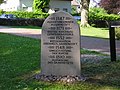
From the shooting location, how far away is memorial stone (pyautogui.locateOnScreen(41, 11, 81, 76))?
824cm

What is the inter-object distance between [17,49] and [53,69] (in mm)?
5926

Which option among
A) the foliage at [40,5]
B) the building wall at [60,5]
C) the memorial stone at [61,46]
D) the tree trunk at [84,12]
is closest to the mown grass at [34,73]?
the memorial stone at [61,46]

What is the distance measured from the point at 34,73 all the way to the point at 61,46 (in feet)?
4.84

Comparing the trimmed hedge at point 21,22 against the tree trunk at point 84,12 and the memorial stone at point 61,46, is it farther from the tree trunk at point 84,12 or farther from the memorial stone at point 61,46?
the memorial stone at point 61,46

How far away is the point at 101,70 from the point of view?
9391 mm

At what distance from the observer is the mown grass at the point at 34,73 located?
306 inches

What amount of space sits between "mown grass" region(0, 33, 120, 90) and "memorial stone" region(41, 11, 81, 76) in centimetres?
45

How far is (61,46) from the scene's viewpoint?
27.3 feet

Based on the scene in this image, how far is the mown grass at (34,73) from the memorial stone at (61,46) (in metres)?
0.45

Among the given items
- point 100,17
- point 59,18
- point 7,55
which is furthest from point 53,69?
point 100,17

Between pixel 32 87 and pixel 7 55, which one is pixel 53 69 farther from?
pixel 7 55

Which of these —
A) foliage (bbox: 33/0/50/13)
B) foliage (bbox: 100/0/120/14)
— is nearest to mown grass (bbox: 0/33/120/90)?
foliage (bbox: 33/0/50/13)


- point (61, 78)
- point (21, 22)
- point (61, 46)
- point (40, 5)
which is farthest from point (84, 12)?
point (61, 78)

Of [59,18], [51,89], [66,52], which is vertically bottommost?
[51,89]
